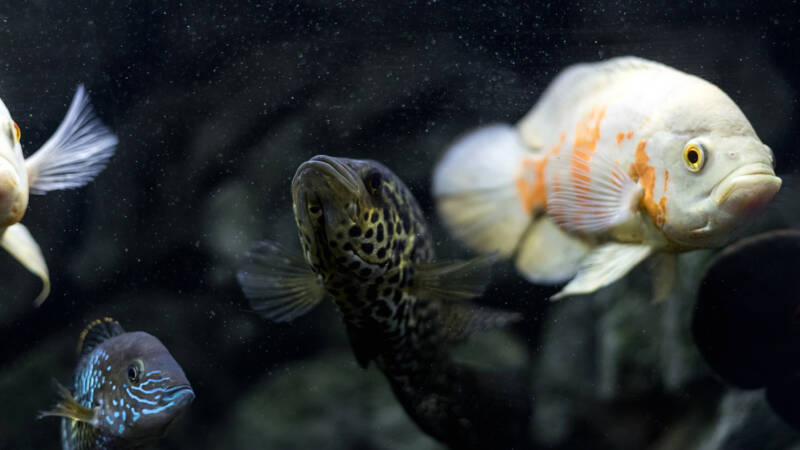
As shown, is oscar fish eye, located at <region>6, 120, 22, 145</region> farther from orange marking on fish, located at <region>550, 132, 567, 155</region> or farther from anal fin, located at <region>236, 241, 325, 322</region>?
orange marking on fish, located at <region>550, 132, 567, 155</region>

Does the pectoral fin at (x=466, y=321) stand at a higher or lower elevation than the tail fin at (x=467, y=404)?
higher

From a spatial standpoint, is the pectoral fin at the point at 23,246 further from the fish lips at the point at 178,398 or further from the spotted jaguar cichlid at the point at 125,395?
the fish lips at the point at 178,398

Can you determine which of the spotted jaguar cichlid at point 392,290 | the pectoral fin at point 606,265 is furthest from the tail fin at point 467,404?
the pectoral fin at point 606,265

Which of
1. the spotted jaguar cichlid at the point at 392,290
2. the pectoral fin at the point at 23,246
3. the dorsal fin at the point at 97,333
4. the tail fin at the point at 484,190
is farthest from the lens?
the tail fin at the point at 484,190

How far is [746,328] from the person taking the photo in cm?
294

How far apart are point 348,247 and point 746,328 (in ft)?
7.07

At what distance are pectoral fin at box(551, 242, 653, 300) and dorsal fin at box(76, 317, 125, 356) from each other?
1.85 metres

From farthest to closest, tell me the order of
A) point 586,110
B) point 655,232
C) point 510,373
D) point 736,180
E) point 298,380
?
point 298,380
point 510,373
point 586,110
point 655,232
point 736,180

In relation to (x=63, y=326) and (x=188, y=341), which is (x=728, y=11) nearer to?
(x=188, y=341)

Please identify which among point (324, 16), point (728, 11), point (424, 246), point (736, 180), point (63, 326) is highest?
point (324, 16)

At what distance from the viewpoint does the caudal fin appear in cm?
227

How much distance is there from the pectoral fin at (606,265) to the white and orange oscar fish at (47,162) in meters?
2.03

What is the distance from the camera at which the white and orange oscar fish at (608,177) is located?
2.08 metres

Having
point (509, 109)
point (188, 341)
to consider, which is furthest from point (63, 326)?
point (509, 109)
